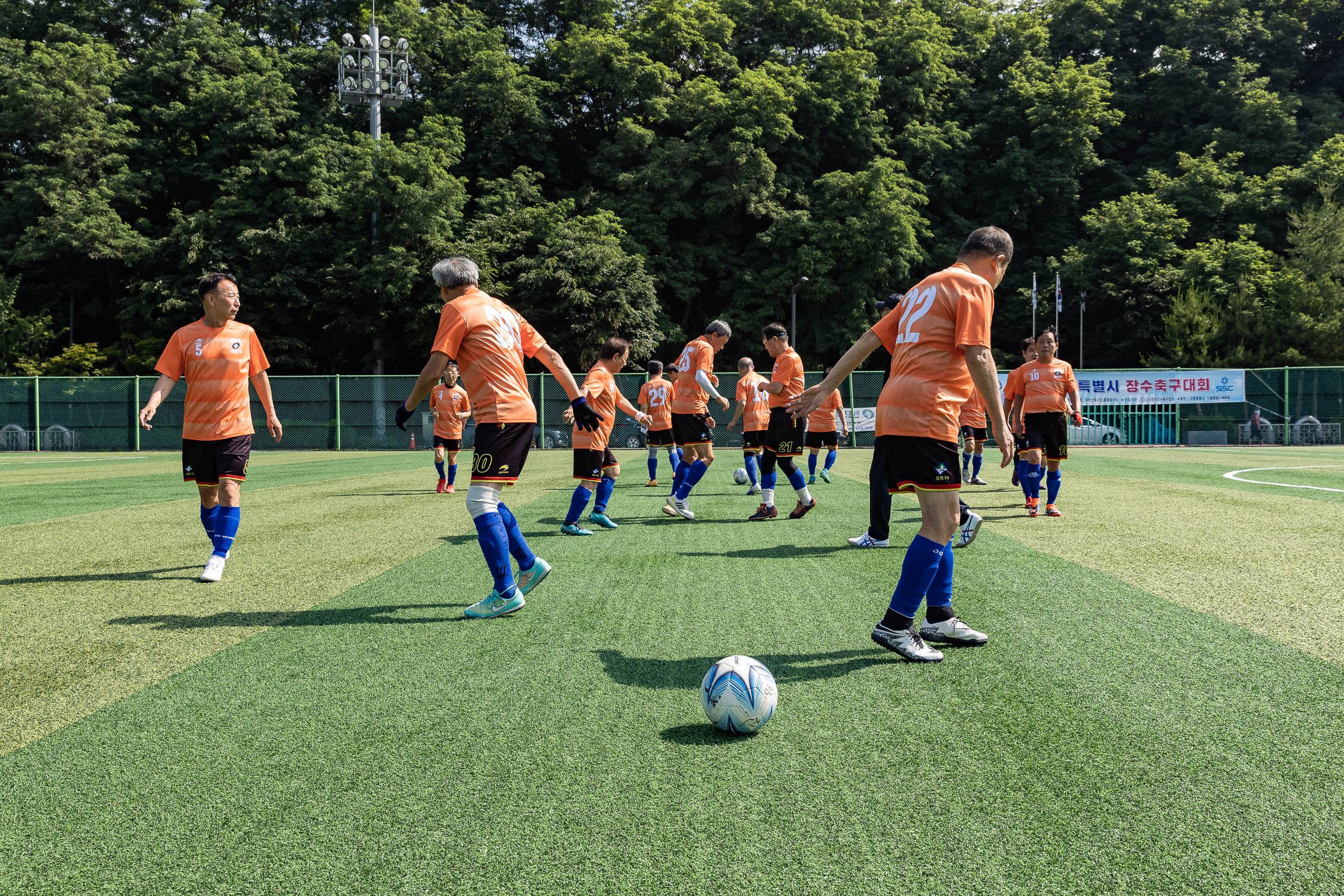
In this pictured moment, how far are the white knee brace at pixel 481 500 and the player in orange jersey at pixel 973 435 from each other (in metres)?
6.00

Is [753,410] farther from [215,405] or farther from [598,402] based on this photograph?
[215,405]

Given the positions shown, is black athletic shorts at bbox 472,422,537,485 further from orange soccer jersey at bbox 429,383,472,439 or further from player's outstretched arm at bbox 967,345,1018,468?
orange soccer jersey at bbox 429,383,472,439

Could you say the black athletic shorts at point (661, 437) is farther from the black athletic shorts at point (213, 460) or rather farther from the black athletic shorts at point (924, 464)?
the black athletic shorts at point (924, 464)

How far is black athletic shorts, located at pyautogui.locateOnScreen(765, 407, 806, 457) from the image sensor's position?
852 centimetres

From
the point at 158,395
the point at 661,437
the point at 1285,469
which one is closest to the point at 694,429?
the point at 661,437

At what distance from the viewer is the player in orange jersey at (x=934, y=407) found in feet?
12.6

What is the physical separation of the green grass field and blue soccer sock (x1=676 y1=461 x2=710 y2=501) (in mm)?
2432

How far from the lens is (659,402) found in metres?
11.7

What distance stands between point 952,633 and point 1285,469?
14.8 meters

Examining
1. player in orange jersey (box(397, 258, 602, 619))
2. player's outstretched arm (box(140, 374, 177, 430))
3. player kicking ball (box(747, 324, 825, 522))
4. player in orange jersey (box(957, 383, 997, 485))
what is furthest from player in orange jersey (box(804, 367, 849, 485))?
player's outstretched arm (box(140, 374, 177, 430))

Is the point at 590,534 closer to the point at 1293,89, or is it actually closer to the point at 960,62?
the point at 960,62

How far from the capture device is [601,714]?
10.5 feet

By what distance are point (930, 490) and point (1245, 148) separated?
49.3 metres

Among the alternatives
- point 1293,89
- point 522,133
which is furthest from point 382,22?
point 1293,89
